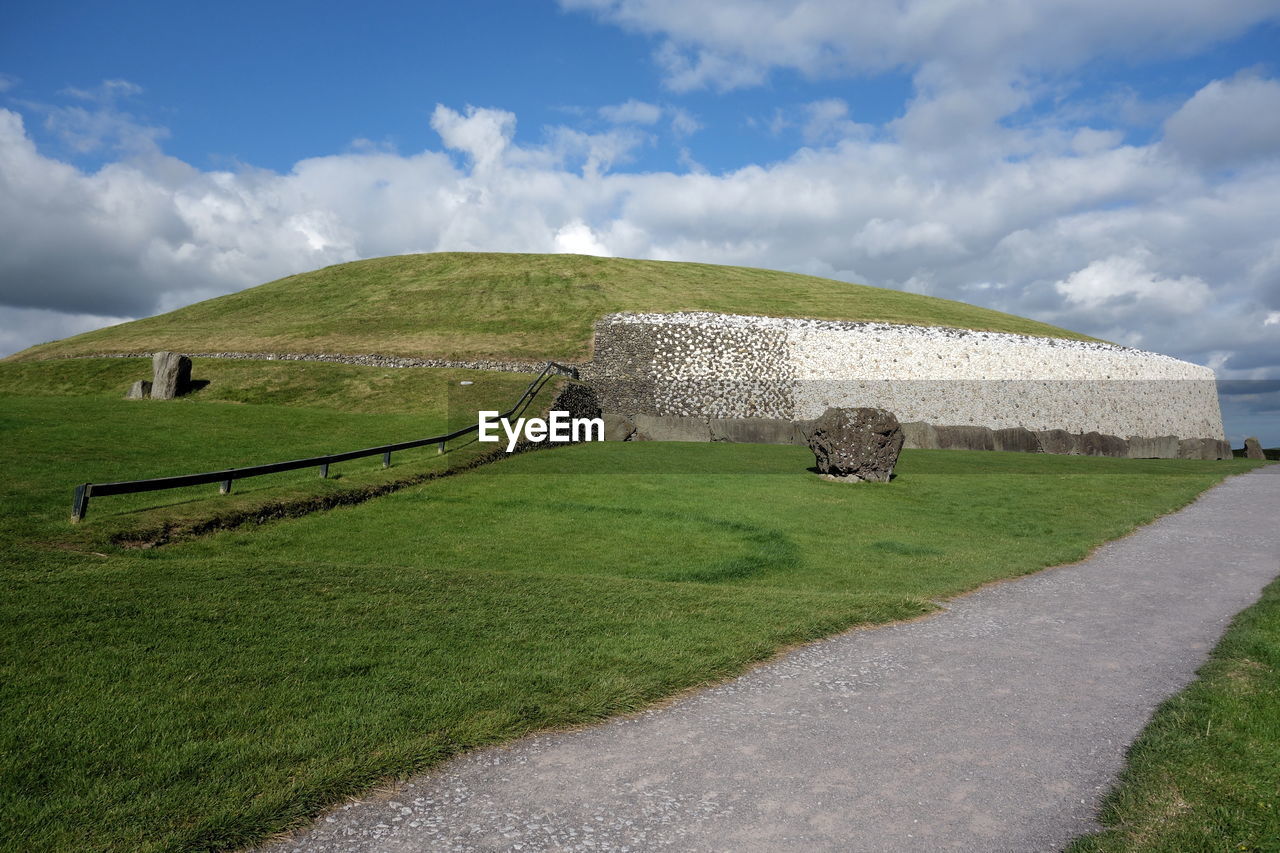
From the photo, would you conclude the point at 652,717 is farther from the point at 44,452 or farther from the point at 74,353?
the point at 74,353

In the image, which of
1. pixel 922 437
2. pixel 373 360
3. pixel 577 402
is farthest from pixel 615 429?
pixel 373 360

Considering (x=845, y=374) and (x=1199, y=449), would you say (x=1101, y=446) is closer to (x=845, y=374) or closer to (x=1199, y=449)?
(x=1199, y=449)

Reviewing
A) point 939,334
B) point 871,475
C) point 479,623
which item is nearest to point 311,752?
point 479,623

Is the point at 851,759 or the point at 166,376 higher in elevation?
the point at 166,376

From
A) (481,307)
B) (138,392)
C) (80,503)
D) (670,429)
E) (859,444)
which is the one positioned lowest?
(80,503)

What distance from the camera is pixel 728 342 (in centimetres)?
4469

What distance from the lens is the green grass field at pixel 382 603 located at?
5.48 m

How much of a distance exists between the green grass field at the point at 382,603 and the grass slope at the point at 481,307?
25.1 meters

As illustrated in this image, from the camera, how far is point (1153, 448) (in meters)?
38.2

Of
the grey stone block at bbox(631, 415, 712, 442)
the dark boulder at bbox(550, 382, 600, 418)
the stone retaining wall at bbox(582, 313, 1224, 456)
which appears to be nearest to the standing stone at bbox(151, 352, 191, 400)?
the dark boulder at bbox(550, 382, 600, 418)

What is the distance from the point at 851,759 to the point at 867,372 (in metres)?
40.8

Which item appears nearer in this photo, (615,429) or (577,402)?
(615,429)

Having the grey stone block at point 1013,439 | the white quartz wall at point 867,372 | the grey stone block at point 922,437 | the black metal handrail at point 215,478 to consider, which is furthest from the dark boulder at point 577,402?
the grey stone block at point 1013,439

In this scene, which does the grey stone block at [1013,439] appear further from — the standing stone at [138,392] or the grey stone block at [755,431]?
the standing stone at [138,392]
